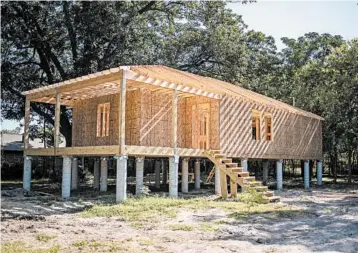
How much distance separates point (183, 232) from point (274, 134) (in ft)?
39.9

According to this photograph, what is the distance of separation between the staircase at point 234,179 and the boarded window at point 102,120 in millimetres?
4569

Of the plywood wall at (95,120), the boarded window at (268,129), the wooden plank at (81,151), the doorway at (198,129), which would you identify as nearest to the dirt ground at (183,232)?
the wooden plank at (81,151)

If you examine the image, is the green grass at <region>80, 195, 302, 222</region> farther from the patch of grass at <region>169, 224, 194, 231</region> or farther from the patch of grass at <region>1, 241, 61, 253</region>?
the patch of grass at <region>1, 241, 61, 253</region>

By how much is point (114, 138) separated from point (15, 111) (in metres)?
10.9

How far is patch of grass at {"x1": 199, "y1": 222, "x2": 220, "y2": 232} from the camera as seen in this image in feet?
26.9

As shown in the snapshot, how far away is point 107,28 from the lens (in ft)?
65.2

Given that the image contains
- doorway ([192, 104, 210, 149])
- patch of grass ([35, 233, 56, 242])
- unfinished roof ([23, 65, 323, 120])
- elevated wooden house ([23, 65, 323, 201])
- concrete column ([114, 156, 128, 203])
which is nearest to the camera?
patch of grass ([35, 233, 56, 242])

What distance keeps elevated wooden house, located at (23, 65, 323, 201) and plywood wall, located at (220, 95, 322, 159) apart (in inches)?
1.7

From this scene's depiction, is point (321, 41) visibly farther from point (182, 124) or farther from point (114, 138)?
point (114, 138)

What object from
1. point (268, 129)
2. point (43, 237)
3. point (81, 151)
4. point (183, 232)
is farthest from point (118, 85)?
point (268, 129)

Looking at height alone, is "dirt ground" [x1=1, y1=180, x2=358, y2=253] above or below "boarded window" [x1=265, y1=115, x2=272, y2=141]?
below

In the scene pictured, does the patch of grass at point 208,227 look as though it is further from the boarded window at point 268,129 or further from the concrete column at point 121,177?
the boarded window at point 268,129

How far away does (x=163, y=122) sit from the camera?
15.3m

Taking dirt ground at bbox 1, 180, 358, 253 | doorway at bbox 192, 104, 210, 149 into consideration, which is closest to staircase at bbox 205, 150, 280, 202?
doorway at bbox 192, 104, 210, 149
